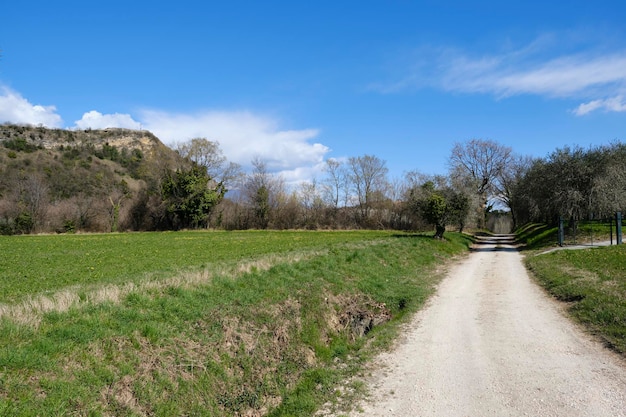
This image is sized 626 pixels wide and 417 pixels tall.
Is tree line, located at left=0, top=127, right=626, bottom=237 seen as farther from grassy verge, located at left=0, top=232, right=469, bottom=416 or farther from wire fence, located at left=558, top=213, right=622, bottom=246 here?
grassy verge, located at left=0, top=232, right=469, bottom=416

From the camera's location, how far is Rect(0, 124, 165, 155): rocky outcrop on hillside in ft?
331

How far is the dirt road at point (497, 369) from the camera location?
603cm

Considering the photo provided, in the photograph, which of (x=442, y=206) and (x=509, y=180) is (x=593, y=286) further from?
(x=509, y=180)

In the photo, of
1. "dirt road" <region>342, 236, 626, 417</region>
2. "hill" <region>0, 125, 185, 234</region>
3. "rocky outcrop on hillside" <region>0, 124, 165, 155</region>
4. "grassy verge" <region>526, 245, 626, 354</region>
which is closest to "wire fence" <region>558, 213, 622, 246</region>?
"grassy verge" <region>526, 245, 626, 354</region>

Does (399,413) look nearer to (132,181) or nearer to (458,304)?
(458,304)

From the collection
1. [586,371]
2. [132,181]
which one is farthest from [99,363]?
[132,181]

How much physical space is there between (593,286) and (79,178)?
90555mm

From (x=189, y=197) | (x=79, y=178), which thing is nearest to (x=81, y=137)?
(x=79, y=178)

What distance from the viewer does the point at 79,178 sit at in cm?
8231

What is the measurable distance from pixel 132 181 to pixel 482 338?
9820 cm

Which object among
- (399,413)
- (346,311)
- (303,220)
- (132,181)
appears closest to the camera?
(399,413)

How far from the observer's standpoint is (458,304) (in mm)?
A: 12695

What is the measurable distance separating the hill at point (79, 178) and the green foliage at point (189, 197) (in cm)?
368

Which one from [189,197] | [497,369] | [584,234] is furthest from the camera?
[189,197]
